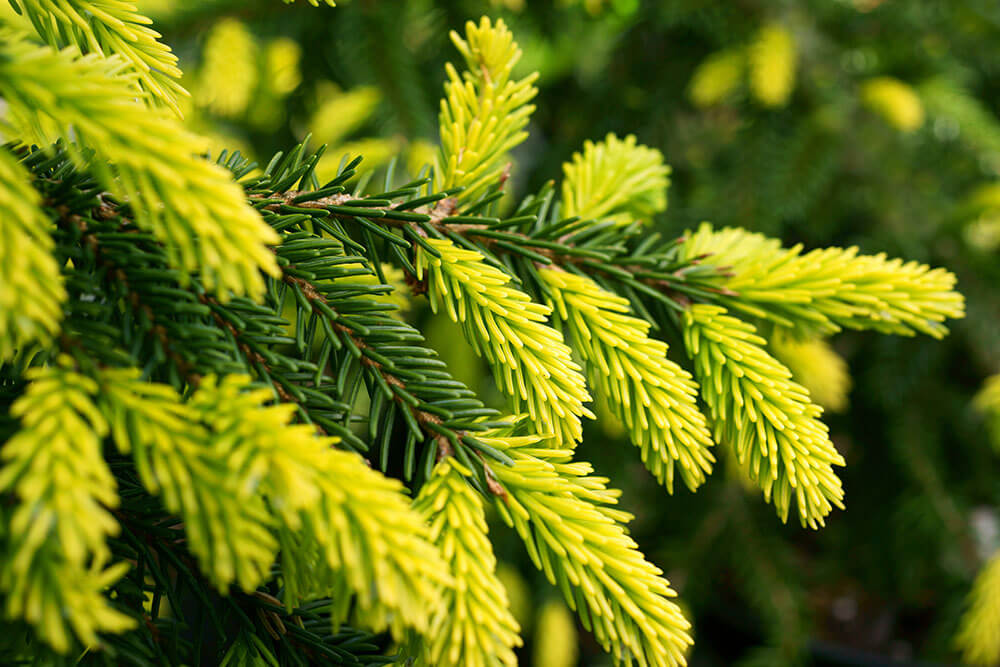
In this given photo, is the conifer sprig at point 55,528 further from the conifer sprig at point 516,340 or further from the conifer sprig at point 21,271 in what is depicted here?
the conifer sprig at point 516,340

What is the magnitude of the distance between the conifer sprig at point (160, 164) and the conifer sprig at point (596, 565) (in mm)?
184

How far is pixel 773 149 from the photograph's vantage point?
1159 millimetres

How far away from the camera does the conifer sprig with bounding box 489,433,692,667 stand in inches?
13.6

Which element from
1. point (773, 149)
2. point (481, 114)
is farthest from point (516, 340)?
point (773, 149)

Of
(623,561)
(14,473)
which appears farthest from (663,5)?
(14,473)

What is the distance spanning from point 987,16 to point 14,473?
5.50 feet

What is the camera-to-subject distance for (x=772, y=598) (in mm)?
1224

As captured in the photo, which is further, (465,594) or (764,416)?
(764,416)

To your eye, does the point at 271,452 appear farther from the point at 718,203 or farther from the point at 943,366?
the point at 943,366

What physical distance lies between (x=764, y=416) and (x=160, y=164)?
1.25ft

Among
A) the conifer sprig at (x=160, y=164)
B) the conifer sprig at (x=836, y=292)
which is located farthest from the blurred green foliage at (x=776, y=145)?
the conifer sprig at (x=160, y=164)

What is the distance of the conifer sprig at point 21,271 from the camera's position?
0.26m

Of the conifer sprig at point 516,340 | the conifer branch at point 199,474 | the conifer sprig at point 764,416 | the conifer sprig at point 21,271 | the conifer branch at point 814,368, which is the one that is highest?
the conifer branch at point 814,368

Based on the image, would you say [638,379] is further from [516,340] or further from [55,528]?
[55,528]
